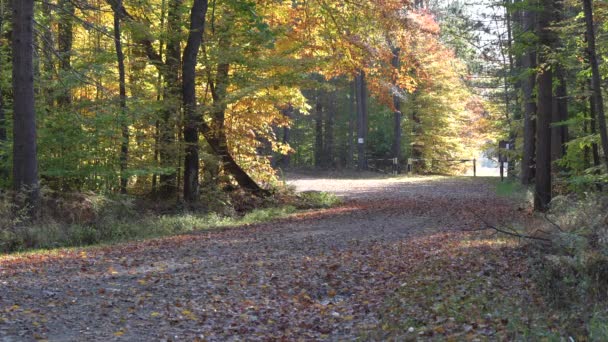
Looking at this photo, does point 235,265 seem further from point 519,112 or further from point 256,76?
point 519,112

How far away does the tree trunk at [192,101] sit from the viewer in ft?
58.7

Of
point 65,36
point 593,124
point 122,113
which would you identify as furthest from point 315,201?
point 65,36

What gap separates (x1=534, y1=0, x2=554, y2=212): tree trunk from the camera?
14.7 m

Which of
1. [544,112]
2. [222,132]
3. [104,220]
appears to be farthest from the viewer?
[222,132]

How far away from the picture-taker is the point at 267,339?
678 cm

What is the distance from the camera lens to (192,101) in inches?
722

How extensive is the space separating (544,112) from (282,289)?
9.47 meters

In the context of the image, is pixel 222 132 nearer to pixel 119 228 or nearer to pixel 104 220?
pixel 104 220

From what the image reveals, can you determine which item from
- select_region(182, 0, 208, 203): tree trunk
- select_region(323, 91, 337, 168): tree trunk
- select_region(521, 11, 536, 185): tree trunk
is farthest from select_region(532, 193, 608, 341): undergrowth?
select_region(323, 91, 337, 168): tree trunk

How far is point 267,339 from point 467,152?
4503 cm

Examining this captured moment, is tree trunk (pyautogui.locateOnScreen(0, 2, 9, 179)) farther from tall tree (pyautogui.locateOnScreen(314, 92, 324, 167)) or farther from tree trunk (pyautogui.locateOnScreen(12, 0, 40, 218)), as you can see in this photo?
tall tree (pyautogui.locateOnScreen(314, 92, 324, 167))

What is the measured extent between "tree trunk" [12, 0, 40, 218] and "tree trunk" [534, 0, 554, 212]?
11128 mm

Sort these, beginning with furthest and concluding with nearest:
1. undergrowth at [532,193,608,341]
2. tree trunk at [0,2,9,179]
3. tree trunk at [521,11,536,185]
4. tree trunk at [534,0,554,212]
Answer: tree trunk at [521,11,536,185] → tree trunk at [0,2,9,179] → tree trunk at [534,0,554,212] → undergrowth at [532,193,608,341]

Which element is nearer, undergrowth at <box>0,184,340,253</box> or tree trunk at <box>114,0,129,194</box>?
undergrowth at <box>0,184,340,253</box>
